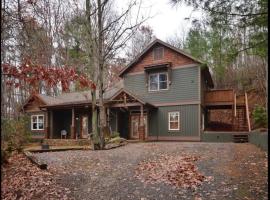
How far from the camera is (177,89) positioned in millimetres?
23359

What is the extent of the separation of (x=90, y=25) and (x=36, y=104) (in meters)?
15.1

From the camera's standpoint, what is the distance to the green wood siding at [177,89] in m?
22.7

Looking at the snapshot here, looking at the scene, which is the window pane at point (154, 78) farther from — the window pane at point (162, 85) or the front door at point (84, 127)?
the front door at point (84, 127)

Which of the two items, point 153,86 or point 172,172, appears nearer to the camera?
point 172,172

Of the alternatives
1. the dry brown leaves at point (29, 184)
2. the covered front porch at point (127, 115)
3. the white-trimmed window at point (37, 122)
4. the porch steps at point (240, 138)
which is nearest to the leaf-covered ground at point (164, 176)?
the dry brown leaves at point (29, 184)

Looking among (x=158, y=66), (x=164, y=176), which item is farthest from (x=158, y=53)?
(x=164, y=176)

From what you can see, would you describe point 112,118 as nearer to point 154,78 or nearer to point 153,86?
point 153,86

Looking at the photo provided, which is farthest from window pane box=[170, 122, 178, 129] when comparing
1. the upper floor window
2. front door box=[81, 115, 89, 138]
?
front door box=[81, 115, 89, 138]

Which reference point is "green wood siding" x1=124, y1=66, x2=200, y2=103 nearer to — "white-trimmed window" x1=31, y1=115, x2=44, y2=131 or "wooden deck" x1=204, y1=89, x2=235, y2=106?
"wooden deck" x1=204, y1=89, x2=235, y2=106

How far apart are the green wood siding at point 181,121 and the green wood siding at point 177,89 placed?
64 centimetres

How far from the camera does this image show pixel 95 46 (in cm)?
1784

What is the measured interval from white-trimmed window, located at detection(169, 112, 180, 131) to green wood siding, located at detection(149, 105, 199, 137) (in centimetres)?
25

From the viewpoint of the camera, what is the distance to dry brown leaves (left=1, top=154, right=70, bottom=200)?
26.8 feet

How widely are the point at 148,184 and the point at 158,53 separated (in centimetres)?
1643
